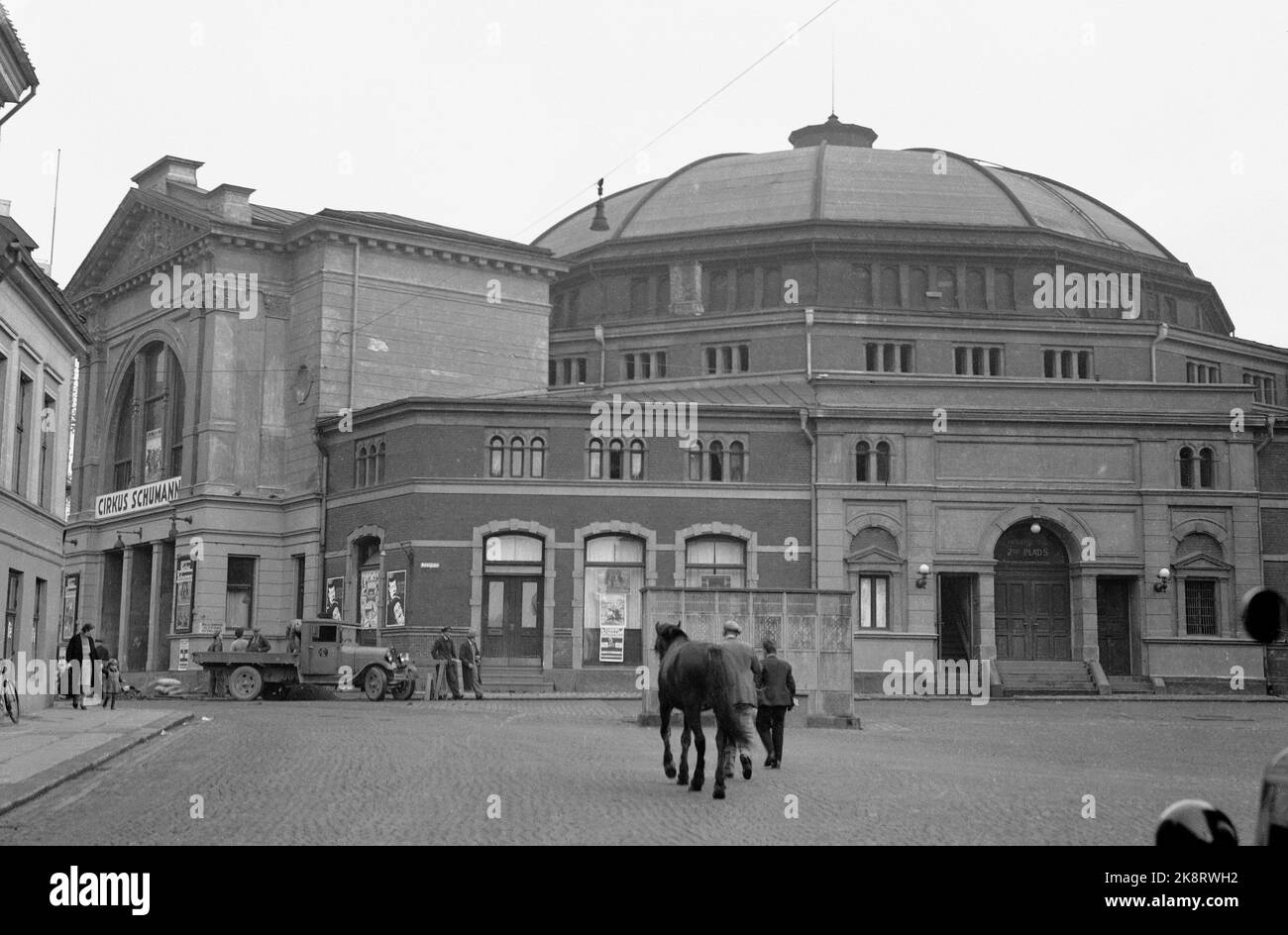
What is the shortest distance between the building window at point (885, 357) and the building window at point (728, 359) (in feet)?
13.8

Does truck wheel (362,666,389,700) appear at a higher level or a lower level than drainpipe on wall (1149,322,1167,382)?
lower

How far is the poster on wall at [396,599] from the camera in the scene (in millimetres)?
44594

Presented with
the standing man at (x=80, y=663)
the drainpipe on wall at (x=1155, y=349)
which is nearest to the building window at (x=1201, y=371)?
the drainpipe on wall at (x=1155, y=349)

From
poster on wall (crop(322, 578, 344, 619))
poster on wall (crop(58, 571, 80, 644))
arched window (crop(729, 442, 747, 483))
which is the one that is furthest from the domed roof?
poster on wall (crop(58, 571, 80, 644))

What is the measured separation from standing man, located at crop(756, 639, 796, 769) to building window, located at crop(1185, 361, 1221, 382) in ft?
141

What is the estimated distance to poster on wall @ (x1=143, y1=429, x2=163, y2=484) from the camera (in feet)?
181

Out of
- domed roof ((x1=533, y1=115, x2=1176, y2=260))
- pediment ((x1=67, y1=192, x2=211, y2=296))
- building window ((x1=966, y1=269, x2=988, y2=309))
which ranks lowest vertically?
building window ((x1=966, y1=269, x2=988, y2=309))

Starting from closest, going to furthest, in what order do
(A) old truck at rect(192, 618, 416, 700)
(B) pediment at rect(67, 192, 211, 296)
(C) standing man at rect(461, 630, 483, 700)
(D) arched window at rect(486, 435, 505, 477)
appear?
(A) old truck at rect(192, 618, 416, 700), (C) standing man at rect(461, 630, 483, 700), (D) arched window at rect(486, 435, 505, 477), (B) pediment at rect(67, 192, 211, 296)

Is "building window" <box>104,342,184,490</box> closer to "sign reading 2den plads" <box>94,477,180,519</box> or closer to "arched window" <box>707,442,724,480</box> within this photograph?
"sign reading 2den plads" <box>94,477,180,519</box>

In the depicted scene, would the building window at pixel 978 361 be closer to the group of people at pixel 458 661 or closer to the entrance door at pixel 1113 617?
the entrance door at pixel 1113 617

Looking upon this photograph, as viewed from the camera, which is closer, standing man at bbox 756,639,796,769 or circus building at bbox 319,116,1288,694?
standing man at bbox 756,639,796,769

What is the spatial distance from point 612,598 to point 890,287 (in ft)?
62.9

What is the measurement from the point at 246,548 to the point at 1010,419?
24221 mm
